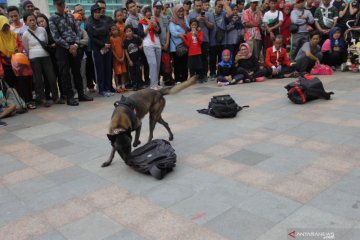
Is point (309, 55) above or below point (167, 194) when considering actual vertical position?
above

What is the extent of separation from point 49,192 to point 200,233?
5.97ft

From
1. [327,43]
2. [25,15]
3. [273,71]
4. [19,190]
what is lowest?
[19,190]

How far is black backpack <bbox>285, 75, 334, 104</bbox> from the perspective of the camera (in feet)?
22.5

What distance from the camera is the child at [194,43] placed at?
30.6 feet

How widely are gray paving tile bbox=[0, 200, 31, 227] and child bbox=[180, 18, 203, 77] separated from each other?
21.4ft

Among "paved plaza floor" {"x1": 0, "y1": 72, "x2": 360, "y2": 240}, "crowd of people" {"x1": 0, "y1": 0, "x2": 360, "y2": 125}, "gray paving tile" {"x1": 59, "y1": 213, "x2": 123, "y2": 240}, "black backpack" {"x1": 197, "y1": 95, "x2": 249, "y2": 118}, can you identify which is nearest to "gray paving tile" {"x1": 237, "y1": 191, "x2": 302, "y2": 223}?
"paved plaza floor" {"x1": 0, "y1": 72, "x2": 360, "y2": 240}

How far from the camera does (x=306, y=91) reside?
270 inches

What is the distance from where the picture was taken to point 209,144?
5113 millimetres

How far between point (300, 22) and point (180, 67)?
3.59 m

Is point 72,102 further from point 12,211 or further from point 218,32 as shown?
point 12,211

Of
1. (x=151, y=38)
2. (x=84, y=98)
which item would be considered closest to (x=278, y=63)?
(x=151, y=38)

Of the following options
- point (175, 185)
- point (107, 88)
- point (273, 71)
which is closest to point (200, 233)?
point (175, 185)

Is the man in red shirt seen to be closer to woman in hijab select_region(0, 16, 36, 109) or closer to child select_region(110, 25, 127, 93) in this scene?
child select_region(110, 25, 127, 93)

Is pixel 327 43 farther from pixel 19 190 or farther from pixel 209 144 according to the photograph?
pixel 19 190
